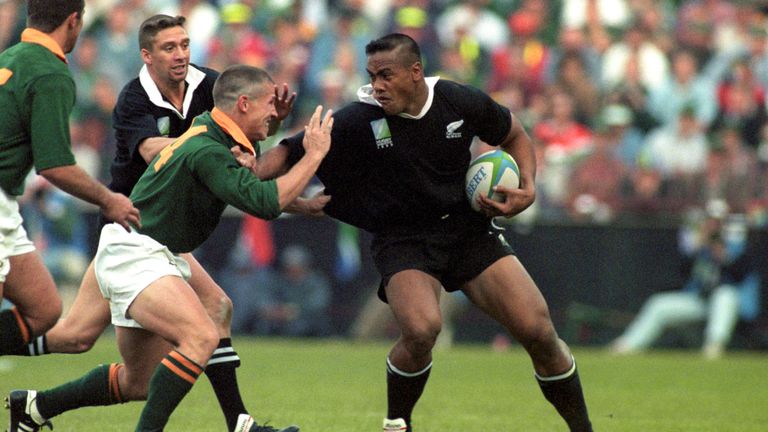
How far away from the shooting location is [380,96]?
7723mm

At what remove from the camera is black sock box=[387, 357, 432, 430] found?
791cm

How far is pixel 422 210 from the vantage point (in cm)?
792

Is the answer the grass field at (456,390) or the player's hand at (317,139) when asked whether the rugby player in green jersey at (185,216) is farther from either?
the grass field at (456,390)

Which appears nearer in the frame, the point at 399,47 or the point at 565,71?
the point at 399,47

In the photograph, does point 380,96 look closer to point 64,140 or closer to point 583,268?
point 64,140

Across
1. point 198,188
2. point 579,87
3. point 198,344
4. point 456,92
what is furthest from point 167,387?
point 579,87

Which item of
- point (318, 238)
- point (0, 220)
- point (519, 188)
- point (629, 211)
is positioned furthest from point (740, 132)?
point (0, 220)

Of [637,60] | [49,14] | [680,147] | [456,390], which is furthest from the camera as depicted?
[637,60]

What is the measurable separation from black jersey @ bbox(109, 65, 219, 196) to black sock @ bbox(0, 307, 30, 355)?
100 centimetres

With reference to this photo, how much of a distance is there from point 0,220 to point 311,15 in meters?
13.2

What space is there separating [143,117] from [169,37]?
1.62ft

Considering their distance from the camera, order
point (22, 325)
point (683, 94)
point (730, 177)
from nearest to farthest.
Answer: point (22, 325) → point (730, 177) → point (683, 94)

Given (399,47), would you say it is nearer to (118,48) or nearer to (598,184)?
(598,184)

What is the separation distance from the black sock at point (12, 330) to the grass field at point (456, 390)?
53.7 inches
